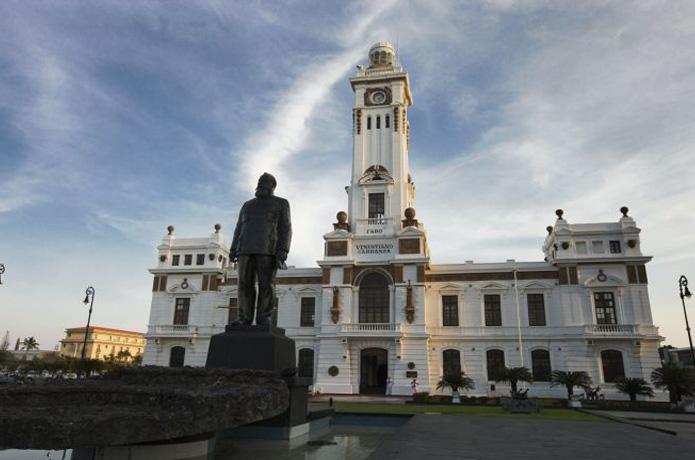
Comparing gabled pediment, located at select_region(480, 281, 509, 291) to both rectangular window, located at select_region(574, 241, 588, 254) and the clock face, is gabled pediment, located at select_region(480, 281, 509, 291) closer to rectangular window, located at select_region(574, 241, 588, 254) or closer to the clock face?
rectangular window, located at select_region(574, 241, 588, 254)

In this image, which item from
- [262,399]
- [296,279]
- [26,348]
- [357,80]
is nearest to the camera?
[262,399]

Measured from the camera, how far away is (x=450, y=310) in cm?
3316

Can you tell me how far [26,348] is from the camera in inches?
4493

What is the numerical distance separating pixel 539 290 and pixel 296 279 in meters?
17.1

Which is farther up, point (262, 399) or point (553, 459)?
point (262, 399)

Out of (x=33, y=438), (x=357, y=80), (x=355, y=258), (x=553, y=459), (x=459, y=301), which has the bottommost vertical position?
(x=553, y=459)

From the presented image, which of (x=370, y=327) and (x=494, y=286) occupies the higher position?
(x=494, y=286)

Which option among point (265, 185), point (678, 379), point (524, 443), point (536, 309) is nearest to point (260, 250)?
point (265, 185)

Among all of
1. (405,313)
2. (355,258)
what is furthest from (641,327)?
(355,258)

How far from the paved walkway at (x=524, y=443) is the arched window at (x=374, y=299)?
816 inches

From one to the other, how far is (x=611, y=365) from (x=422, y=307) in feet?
40.0

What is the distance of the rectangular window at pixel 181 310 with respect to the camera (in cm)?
3678

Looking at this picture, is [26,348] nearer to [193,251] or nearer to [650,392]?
[193,251]

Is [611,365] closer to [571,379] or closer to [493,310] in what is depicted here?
[571,379]
